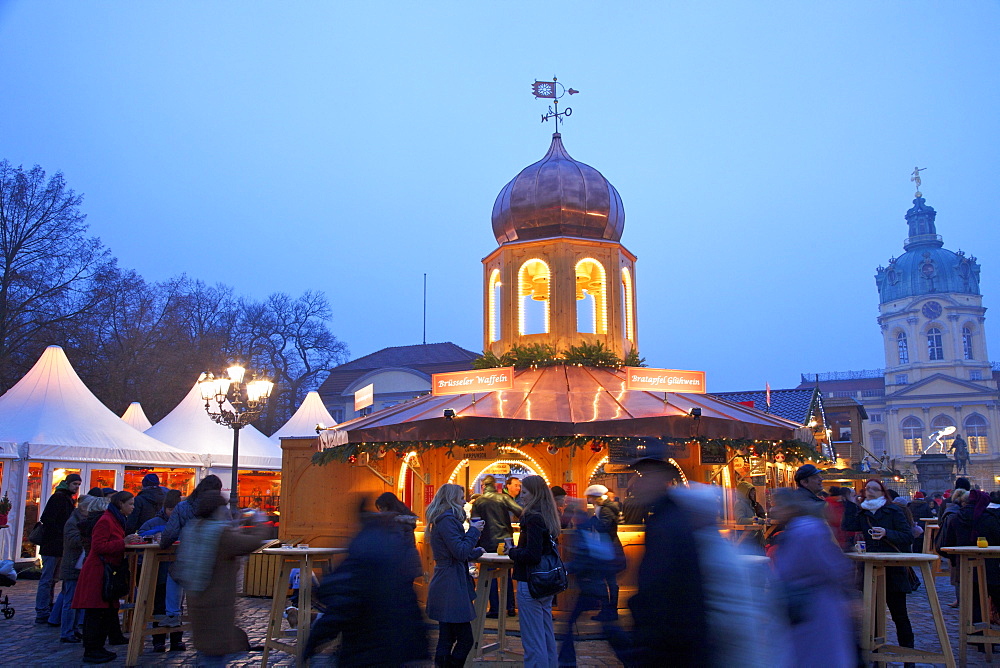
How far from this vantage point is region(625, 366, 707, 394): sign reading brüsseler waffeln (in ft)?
45.0

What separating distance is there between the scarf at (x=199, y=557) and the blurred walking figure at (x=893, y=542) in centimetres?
626

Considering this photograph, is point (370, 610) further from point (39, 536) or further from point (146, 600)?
point (39, 536)

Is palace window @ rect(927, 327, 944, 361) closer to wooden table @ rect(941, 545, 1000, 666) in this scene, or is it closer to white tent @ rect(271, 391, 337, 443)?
white tent @ rect(271, 391, 337, 443)

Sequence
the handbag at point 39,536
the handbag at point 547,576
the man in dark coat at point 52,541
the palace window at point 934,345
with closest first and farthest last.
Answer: the handbag at point 547,576, the man in dark coat at point 52,541, the handbag at point 39,536, the palace window at point 934,345

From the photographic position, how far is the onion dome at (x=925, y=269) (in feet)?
281

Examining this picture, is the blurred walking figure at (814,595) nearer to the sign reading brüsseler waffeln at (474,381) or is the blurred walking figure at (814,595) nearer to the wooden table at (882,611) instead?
the wooden table at (882,611)

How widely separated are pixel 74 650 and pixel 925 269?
93564mm

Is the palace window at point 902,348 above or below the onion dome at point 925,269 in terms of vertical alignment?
below

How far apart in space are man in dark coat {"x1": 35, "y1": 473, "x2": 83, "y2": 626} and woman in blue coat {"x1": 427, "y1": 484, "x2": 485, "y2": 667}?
23.0ft

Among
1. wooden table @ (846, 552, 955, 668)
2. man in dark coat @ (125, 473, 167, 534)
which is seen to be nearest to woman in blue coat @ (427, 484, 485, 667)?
wooden table @ (846, 552, 955, 668)

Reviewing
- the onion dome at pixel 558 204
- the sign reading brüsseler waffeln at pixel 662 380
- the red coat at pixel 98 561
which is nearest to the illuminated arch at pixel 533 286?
the onion dome at pixel 558 204

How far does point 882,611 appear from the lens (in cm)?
823

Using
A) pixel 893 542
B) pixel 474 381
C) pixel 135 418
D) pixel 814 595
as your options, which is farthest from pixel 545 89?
pixel 135 418

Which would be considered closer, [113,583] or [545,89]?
[113,583]
